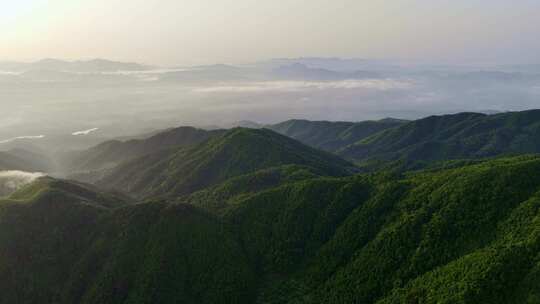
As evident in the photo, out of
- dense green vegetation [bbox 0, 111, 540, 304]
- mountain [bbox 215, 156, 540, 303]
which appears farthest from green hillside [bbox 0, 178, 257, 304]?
mountain [bbox 215, 156, 540, 303]

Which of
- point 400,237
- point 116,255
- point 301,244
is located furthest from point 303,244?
point 116,255

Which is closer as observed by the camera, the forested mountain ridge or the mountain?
the mountain

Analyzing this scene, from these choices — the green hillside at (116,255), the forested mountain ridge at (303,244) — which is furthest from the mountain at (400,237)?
the green hillside at (116,255)

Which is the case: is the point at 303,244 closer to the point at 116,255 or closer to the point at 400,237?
the point at 400,237

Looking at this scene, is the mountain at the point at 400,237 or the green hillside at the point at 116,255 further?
the green hillside at the point at 116,255

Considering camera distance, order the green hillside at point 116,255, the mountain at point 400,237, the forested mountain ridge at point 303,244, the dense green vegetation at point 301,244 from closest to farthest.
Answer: the mountain at point 400,237 < the dense green vegetation at point 301,244 < the forested mountain ridge at point 303,244 < the green hillside at point 116,255

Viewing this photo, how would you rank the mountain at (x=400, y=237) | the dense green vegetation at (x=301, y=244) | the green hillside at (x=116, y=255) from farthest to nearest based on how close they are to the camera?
the green hillside at (x=116, y=255), the dense green vegetation at (x=301, y=244), the mountain at (x=400, y=237)

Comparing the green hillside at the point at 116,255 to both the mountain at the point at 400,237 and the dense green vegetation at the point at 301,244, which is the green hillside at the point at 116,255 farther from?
the mountain at the point at 400,237

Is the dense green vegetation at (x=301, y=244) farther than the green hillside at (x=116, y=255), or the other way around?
the green hillside at (x=116, y=255)

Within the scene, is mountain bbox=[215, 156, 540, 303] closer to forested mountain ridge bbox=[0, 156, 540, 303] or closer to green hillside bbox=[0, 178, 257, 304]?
forested mountain ridge bbox=[0, 156, 540, 303]

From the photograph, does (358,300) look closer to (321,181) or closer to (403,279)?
(403,279)

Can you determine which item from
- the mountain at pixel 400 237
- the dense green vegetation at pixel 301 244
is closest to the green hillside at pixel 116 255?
the dense green vegetation at pixel 301 244

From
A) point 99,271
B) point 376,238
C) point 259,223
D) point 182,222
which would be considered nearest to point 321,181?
point 259,223

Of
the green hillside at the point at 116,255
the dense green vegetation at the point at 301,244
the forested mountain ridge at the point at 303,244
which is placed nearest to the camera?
the dense green vegetation at the point at 301,244
